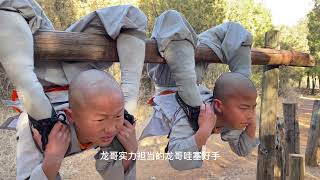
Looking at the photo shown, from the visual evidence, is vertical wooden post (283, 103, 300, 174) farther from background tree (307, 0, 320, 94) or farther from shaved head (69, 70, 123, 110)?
background tree (307, 0, 320, 94)

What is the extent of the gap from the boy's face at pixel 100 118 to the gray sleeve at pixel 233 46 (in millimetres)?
828

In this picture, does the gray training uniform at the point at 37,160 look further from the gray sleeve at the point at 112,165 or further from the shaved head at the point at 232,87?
the shaved head at the point at 232,87

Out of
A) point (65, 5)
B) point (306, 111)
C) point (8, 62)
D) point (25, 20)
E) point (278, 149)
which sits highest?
point (25, 20)

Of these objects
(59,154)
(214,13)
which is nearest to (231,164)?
(214,13)

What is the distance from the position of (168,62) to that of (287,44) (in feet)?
40.1

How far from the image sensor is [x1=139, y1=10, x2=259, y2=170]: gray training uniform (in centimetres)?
159

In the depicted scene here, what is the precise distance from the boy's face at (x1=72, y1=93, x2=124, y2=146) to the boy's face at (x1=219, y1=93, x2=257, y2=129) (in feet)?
1.85

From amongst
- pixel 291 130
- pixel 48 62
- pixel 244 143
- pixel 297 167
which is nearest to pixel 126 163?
pixel 48 62

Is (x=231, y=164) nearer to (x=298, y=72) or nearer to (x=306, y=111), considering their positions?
(x=306, y=111)

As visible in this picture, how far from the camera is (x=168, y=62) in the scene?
5.37ft

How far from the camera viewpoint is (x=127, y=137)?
1.38 m

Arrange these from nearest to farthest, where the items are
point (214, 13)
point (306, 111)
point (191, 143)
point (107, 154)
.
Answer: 1. point (107, 154)
2. point (191, 143)
3. point (214, 13)
4. point (306, 111)

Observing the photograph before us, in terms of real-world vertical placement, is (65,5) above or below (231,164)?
above

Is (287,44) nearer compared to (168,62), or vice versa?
(168,62)
